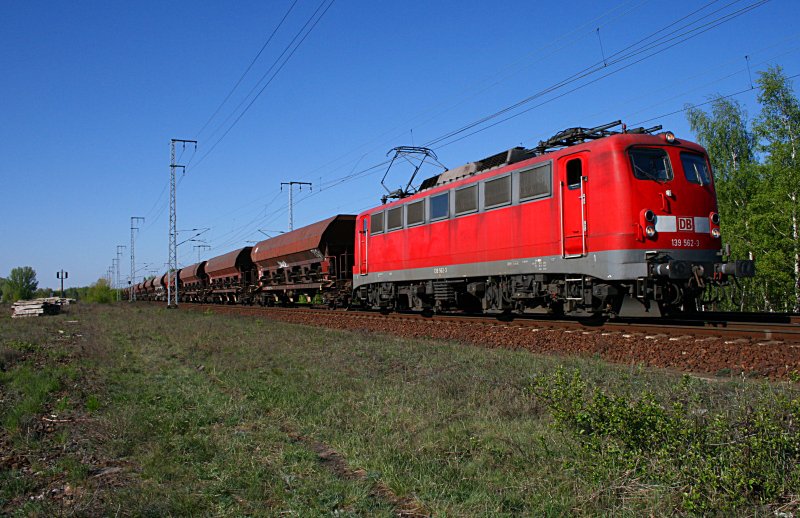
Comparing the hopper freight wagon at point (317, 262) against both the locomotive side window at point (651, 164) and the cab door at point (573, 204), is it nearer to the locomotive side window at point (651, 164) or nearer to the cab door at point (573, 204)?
the cab door at point (573, 204)

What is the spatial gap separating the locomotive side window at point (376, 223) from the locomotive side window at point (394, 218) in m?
0.63

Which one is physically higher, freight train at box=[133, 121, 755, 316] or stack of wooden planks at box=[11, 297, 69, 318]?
freight train at box=[133, 121, 755, 316]

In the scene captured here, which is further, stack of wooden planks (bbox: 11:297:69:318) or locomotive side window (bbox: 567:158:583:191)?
stack of wooden planks (bbox: 11:297:69:318)

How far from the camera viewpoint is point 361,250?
23938 mm

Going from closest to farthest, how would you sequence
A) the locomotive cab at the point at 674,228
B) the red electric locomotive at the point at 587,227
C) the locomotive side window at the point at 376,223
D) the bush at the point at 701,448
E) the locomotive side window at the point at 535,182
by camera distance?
1. the bush at the point at 701,448
2. the locomotive cab at the point at 674,228
3. the red electric locomotive at the point at 587,227
4. the locomotive side window at the point at 535,182
5. the locomotive side window at the point at 376,223

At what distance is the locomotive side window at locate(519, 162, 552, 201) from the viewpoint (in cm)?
1366

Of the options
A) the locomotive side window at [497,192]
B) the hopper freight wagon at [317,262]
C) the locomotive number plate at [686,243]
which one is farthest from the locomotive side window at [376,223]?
the locomotive number plate at [686,243]

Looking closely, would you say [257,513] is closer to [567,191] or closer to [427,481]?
[427,481]

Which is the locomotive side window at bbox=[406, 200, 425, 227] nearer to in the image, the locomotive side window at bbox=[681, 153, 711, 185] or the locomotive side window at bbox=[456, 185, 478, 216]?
the locomotive side window at bbox=[456, 185, 478, 216]

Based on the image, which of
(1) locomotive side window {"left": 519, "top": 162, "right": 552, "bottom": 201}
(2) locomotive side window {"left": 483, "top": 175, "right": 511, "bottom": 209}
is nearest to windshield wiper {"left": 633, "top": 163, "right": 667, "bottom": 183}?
(1) locomotive side window {"left": 519, "top": 162, "right": 552, "bottom": 201}

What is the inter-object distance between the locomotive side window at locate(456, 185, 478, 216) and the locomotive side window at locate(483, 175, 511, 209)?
457 mm

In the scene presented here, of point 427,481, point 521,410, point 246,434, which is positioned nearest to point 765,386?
point 521,410

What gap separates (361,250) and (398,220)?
3813mm

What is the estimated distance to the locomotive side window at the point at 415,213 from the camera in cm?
1895
